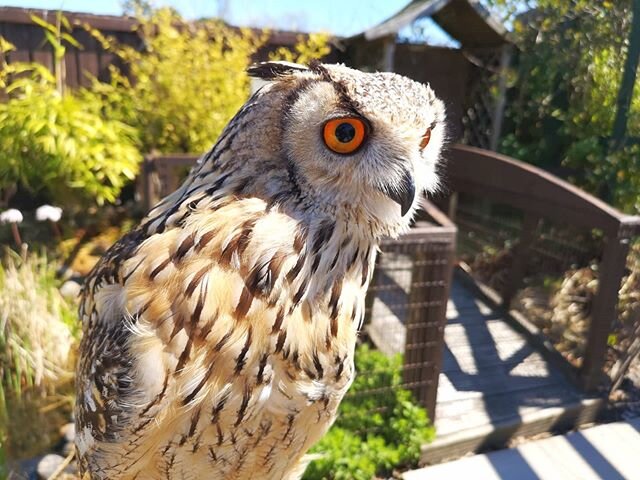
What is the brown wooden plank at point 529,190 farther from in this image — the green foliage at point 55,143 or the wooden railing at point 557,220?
the green foliage at point 55,143

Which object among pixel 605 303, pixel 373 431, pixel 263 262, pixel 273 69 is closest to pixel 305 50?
pixel 605 303

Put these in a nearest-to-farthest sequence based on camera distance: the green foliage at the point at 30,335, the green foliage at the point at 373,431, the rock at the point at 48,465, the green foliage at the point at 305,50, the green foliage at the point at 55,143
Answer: the rock at the point at 48,465 < the green foliage at the point at 373,431 < the green foliage at the point at 30,335 < the green foliage at the point at 55,143 < the green foliage at the point at 305,50

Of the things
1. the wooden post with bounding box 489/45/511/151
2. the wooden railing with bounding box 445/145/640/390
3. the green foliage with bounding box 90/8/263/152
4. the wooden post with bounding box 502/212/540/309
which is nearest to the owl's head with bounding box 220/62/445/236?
the wooden railing with bounding box 445/145/640/390

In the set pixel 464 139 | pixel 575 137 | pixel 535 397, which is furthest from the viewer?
pixel 464 139

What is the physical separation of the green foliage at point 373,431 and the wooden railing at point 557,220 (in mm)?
1221

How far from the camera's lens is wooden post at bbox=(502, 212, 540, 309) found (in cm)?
366

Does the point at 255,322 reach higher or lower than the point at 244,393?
higher

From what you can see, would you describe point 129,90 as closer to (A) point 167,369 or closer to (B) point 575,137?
(A) point 167,369

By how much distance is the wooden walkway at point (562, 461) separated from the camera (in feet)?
8.41

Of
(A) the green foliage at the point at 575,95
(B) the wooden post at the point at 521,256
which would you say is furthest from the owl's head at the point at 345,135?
(A) the green foliage at the point at 575,95

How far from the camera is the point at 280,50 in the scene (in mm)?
5082

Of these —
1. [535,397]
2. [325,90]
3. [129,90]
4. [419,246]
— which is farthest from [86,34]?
[535,397]

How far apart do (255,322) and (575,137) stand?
17.3 ft

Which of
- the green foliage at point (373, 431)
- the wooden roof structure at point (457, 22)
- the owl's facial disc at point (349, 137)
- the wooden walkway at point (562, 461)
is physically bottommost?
the wooden walkway at point (562, 461)
